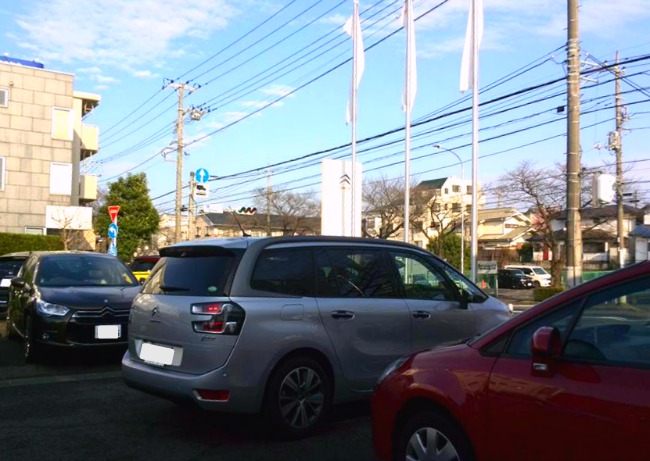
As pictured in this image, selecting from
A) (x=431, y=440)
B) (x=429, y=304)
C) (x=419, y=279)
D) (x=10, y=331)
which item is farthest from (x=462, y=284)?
(x=10, y=331)

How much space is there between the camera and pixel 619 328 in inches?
125

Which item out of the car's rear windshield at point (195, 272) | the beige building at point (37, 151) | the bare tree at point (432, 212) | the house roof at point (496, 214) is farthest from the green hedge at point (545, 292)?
the house roof at point (496, 214)

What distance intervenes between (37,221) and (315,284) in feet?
108

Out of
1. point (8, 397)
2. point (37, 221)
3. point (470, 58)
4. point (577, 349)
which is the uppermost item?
point (470, 58)

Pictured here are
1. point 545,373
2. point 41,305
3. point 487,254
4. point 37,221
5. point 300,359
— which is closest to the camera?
point 545,373

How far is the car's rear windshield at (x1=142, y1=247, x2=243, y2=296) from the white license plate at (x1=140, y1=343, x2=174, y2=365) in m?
0.48

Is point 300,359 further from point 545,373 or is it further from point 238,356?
point 545,373

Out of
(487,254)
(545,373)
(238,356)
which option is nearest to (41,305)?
(238,356)

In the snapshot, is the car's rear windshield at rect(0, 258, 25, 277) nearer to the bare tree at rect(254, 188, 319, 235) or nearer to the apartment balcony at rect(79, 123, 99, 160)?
the apartment balcony at rect(79, 123, 99, 160)

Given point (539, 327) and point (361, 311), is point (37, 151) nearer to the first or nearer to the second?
point (361, 311)

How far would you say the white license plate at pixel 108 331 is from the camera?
829 centimetres

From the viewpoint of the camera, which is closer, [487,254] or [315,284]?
[315,284]

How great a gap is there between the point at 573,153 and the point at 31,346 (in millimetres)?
13437

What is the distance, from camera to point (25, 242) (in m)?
29.7
